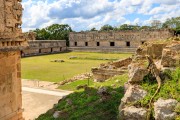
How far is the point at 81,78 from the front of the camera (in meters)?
16.7

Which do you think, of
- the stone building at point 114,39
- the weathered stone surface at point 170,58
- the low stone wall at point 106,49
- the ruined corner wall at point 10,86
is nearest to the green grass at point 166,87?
the weathered stone surface at point 170,58

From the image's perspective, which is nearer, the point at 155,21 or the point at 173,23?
the point at 173,23

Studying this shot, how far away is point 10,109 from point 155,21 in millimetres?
59575

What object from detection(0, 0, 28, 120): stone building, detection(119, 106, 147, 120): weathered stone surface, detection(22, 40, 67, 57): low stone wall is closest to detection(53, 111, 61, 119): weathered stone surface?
detection(0, 0, 28, 120): stone building

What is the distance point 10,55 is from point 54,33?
45798 mm

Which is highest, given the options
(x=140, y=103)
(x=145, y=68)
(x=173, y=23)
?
(x=173, y=23)

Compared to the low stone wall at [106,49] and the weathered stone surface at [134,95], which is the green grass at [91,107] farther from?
the low stone wall at [106,49]

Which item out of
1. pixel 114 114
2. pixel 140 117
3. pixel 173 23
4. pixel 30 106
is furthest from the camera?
pixel 173 23

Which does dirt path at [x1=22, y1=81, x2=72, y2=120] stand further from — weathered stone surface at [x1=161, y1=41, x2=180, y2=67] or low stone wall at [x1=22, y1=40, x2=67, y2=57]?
low stone wall at [x1=22, y1=40, x2=67, y2=57]

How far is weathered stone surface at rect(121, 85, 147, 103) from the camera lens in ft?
20.3

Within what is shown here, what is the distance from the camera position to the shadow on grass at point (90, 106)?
24.0ft

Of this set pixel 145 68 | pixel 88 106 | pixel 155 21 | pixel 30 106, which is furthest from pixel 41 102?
pixel 155 21

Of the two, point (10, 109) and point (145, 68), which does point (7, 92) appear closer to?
point (10, 109)

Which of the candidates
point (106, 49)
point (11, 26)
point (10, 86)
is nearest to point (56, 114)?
point (10, 86)
